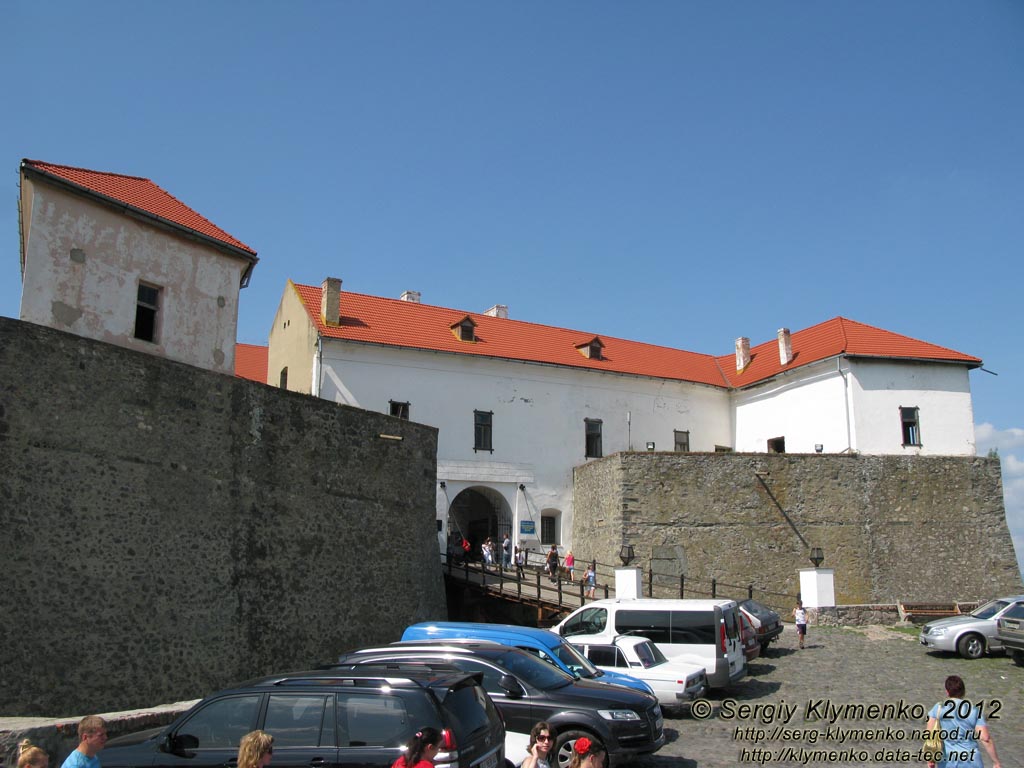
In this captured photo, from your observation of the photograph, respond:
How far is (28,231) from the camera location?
17.3 m

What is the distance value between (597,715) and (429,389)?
71.0 ft

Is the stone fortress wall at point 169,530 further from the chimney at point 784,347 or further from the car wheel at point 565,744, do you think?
the chimney at point 784,347

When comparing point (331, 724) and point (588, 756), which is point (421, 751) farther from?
point (331, 724)

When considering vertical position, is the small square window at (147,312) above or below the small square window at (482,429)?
above

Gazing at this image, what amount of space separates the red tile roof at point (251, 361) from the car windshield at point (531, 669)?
89.6 ft

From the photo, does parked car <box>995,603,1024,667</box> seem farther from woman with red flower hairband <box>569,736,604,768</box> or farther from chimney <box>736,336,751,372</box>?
chimney <box>736,336,751,372</box>

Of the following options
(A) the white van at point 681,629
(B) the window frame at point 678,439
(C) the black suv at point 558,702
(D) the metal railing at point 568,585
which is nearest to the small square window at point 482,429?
(D) the metal railing at point 568,585

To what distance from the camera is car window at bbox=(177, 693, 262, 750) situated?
24.3 ft

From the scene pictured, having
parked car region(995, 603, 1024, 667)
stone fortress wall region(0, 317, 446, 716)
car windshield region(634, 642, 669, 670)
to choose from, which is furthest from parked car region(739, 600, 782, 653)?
stone fortress wall region(0, 317, 446, 716)

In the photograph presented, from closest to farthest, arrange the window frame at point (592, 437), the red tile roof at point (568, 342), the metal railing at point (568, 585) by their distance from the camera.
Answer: the metal railing at point (568, 585)
the red tile roof at point (568, 342)
the window frame at point (592, 437)

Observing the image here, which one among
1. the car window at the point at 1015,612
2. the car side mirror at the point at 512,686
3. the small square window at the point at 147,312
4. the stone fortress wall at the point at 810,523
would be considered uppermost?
the small square window at the point at 147,312

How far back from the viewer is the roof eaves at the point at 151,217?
17.3m

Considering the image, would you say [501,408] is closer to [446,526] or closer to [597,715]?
[446,526]

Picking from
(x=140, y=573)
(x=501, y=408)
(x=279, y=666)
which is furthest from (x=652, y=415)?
(x=140, y=573)
